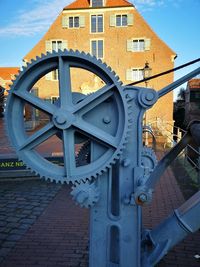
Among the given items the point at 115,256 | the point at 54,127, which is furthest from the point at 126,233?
the point at 54,127

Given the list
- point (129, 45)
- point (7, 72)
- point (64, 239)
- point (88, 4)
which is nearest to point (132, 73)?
point (129, 45)

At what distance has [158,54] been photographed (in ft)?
76.5

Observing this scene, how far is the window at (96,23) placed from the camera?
23.8 m

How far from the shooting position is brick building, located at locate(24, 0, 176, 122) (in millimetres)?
23344

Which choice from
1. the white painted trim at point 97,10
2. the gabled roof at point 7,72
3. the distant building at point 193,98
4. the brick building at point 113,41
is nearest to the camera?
the white painted trim at point 97,10

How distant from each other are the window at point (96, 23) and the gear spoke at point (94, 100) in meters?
23.2

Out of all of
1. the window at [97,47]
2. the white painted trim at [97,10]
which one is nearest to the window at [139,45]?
the white painted trim at [97,10]

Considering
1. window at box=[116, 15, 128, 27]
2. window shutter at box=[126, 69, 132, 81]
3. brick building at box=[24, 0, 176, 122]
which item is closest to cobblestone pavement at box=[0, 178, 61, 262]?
brick building at box=[24, 0, 176, 122]

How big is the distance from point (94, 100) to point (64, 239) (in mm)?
3157

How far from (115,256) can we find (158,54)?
22.6 m

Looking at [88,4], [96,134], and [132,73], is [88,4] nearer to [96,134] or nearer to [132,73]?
[132,73]

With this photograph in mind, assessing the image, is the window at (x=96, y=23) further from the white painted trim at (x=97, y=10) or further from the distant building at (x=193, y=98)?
the distant building at (x=193, y=98)

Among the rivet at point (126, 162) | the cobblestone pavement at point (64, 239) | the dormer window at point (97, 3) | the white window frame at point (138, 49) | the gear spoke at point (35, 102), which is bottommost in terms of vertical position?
the cobblestone pavement at point (64, 239)

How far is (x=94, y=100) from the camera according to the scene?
235cm
